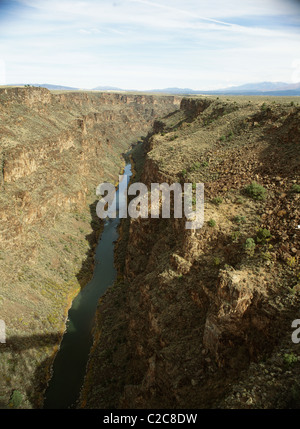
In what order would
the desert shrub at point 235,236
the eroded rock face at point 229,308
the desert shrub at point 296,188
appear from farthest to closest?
the desert shrub at point 296,188
the desert shrub at point 235,236
the eroded rock face at point 229,308

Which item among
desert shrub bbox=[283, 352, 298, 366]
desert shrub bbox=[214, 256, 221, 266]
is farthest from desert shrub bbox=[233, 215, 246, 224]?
desert shrub bbox=[283, 352, 298, 366]

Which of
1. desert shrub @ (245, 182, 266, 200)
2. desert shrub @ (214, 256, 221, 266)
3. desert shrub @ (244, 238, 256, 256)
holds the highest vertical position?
desert shrub @ (245, 182, 266, 200)

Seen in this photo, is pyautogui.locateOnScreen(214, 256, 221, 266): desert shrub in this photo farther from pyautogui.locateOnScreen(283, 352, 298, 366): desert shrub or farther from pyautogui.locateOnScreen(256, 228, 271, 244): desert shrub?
pyautogui.locateOnScreen(283, 352, 298, 366): desert shrub

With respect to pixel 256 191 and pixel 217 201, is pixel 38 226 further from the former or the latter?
pixel 256 191

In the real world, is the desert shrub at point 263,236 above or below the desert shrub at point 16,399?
above

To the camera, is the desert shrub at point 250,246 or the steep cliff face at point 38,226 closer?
the desert shrub at point 250,246

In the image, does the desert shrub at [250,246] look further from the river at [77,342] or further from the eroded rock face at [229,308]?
the river at [77,342]

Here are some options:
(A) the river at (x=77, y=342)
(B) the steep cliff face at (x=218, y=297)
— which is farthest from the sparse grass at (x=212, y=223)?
(A) the river at (x=77, y=342)
